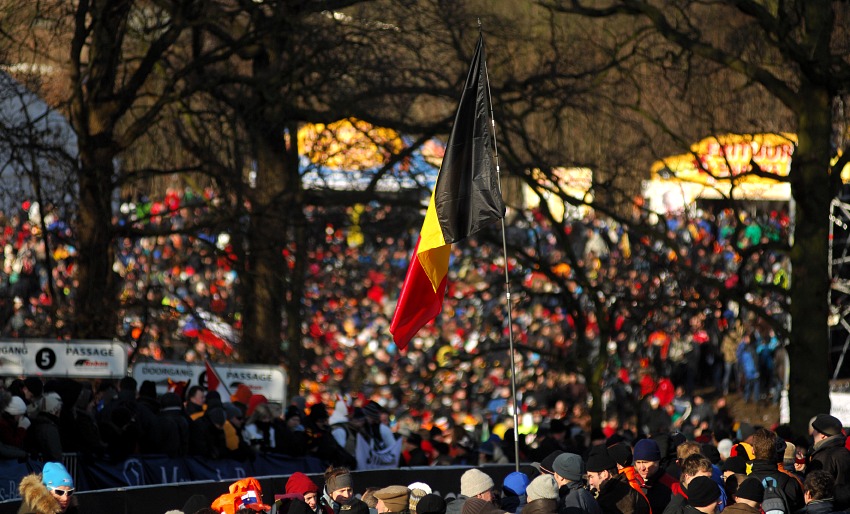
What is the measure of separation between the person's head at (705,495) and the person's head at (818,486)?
56.4 inches

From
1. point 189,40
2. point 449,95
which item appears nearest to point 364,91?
point 449,95

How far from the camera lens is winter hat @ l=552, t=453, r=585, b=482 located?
10234mm

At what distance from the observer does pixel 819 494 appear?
10422mm

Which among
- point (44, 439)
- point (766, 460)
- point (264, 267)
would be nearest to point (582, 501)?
point (766, 460)

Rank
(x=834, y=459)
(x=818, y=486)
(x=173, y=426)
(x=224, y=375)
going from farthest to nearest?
(x=224, y=375)
(x=173, y=426)
(x=834, y=459)
(x=818, y=486)

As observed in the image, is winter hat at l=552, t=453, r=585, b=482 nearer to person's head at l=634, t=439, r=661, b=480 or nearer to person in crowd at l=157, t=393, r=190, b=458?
person's head at l=634, t=439, r=661, b=480

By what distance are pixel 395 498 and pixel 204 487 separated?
4277 mm

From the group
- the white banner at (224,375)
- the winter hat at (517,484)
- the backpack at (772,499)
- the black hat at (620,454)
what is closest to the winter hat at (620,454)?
the black hat at (620,454)

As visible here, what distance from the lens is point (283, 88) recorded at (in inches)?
891

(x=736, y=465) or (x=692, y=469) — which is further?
(x=736, y=465)

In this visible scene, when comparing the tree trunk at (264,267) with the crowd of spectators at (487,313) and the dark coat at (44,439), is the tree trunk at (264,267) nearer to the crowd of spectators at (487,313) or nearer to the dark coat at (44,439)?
the crowd of spectators at (487,313)

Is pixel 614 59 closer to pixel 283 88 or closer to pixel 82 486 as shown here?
pixel 283 88

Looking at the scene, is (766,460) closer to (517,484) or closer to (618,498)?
(618,498)

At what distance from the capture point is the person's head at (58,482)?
9.52 meters
